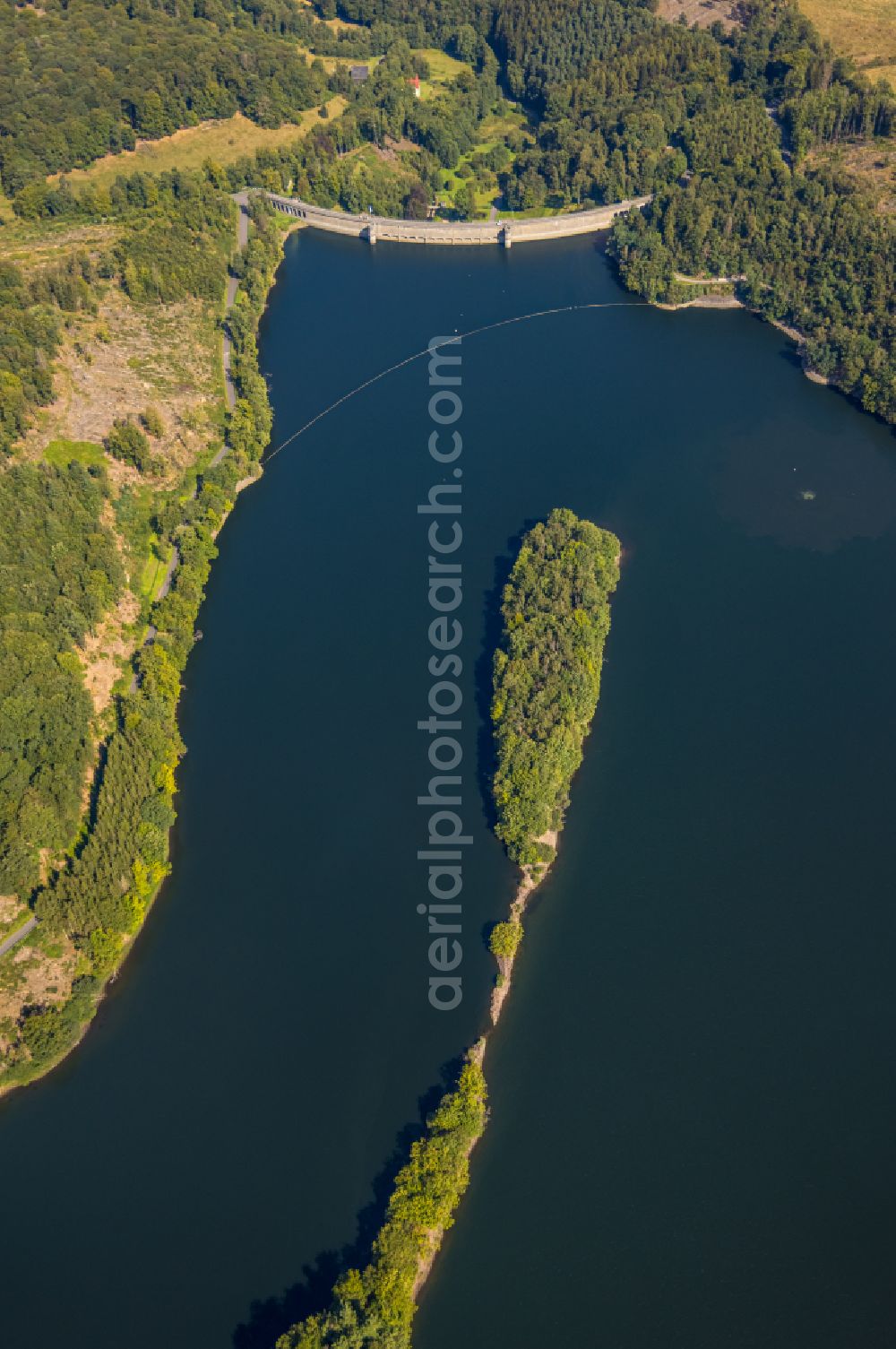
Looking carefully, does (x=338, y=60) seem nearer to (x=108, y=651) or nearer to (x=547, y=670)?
(x=108, y=651)

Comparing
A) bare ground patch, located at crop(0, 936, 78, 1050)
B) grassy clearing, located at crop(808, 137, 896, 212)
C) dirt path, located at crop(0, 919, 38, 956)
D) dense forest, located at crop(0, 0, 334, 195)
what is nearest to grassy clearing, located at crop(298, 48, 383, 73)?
dense forest, located at crop(0, 0, 334, 195)

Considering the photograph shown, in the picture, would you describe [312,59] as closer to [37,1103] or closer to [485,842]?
[485,842]

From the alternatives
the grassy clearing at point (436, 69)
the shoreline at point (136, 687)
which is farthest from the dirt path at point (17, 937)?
the grassy clearing at point (436, 69)

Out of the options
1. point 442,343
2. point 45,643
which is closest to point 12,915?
point 45,643

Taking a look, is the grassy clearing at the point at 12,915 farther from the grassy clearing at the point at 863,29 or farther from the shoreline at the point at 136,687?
the grassy clearing at the point at 863,29

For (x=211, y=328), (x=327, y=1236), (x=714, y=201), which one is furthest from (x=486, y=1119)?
(x=714, y=201)
